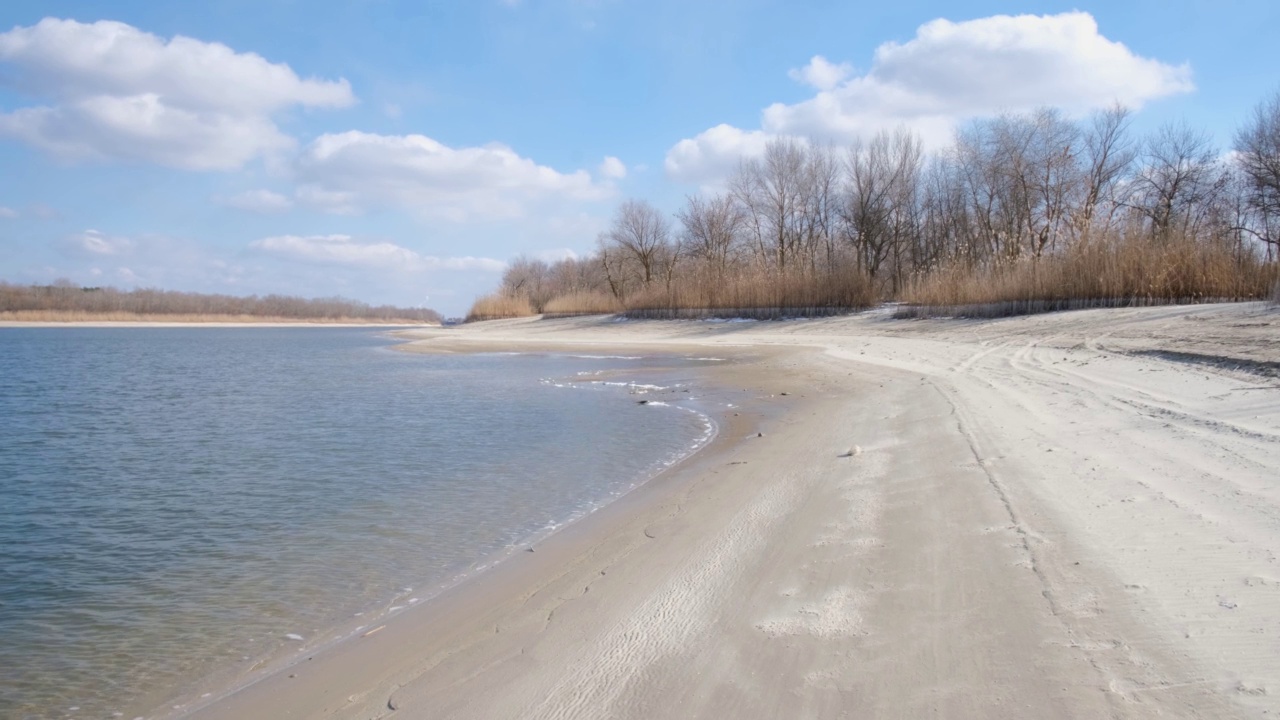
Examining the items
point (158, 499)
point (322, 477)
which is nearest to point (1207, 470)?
point (322, 477)

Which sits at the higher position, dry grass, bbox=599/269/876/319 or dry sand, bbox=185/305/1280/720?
dry grass, bbox=599/269/876/319

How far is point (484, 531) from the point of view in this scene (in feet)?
19.1

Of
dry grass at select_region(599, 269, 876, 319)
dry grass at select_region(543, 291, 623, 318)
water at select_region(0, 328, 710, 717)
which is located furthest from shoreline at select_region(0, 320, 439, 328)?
water at select_region(0, 328, 710, 717)

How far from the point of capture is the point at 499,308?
60.1 metres

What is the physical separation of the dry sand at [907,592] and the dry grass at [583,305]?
39896 millimetres

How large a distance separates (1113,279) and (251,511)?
18667 millimetres

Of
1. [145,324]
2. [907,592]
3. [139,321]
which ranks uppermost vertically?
[139,321]

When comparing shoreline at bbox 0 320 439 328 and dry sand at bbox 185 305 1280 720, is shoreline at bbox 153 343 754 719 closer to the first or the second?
dry sand at bbox 185 305 1280 720

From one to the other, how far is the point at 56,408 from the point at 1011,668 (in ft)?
55.9

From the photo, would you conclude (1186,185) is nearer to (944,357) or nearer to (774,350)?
(774,350)

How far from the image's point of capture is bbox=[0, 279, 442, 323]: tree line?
94.4 m

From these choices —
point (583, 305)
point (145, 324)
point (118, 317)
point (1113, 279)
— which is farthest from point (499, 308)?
point (118, 317)

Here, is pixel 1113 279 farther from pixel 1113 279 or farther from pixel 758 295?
pixel 758 295

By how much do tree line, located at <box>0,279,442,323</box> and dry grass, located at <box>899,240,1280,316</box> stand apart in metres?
110
